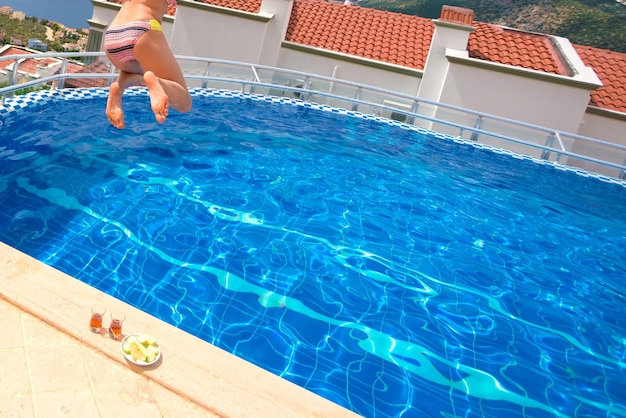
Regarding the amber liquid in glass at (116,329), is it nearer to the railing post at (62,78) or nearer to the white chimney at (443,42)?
the railing post at (62,78)

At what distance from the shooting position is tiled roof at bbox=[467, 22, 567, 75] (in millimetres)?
16016

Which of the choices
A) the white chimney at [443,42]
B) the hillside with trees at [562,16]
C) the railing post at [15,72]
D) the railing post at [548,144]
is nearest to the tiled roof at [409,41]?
the white chimney at [443,42]

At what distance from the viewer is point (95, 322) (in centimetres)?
335

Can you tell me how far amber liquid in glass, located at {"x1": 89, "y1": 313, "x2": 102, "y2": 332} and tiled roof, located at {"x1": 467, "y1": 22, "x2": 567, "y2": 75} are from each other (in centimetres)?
1516

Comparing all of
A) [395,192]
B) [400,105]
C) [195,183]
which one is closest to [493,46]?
[400,105]

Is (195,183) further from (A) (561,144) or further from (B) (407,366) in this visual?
(A) (561,144)

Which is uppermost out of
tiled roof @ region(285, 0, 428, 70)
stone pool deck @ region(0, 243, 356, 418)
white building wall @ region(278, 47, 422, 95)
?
tiled roof @ region(285, 0, 428, 70)

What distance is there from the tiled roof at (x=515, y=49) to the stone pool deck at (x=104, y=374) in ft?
48.9

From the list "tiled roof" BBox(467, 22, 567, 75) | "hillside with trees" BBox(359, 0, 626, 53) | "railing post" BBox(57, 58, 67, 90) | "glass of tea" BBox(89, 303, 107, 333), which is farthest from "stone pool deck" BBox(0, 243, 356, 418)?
"hillside with trees" BBox(359, 0, 626, 53)

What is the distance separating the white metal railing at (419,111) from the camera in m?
11.6

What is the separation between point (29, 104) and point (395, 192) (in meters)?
6.05

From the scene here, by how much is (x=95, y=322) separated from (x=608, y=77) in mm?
19062

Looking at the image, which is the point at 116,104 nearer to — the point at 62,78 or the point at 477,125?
the point at 62,78

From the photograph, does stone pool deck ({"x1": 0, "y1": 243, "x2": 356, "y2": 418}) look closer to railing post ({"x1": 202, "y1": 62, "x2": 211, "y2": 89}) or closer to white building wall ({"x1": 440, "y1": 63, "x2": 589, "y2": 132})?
railing post ({"x1": 202, "y1": 62, "x2": 211, "y2": 89})
